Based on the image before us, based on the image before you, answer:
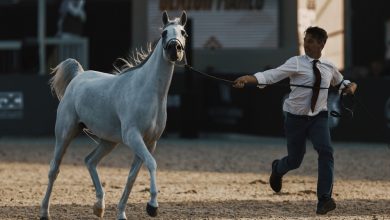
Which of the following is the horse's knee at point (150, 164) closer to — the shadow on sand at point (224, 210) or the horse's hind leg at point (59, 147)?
the shadow on sand at point (224, 210)

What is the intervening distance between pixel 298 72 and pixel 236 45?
15.3m

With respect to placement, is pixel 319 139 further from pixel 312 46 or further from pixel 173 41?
pixel 173 41

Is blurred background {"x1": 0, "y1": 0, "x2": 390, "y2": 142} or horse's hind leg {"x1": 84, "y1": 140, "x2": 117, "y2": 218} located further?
blurred background {"x1": 0, "y1": 0, "x2": 390, "y2": 142}

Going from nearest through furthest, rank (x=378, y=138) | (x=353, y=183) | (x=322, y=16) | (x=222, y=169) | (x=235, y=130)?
(x=353, y=183) < (x=222, y=169) < (x=378, y=138) < (x=235, y=130) < (x=322, y=16)

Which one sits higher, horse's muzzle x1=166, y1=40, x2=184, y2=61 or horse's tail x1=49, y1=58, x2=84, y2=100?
horse's muzzle x1=166, y1=40, x2=184, y2=61

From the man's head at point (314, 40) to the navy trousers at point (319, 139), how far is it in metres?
0.60

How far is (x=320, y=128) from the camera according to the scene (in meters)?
10.0

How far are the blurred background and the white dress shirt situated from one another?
7.97 metres

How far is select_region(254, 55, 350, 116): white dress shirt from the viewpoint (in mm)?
9992

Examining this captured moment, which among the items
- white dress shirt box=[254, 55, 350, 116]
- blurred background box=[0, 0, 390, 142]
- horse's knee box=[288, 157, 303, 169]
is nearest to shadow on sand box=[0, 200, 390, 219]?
horse's knee box=[288, 157, 303, 169]

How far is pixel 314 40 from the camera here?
9.94m

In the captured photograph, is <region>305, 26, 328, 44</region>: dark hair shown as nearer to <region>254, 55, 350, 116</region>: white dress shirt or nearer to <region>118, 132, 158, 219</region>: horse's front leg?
<region>254, 55, 350, 116</region>: white dress shirt

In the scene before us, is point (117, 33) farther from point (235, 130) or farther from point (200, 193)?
point (200, 193)

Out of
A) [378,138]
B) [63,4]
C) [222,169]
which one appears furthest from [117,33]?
[222,169]
